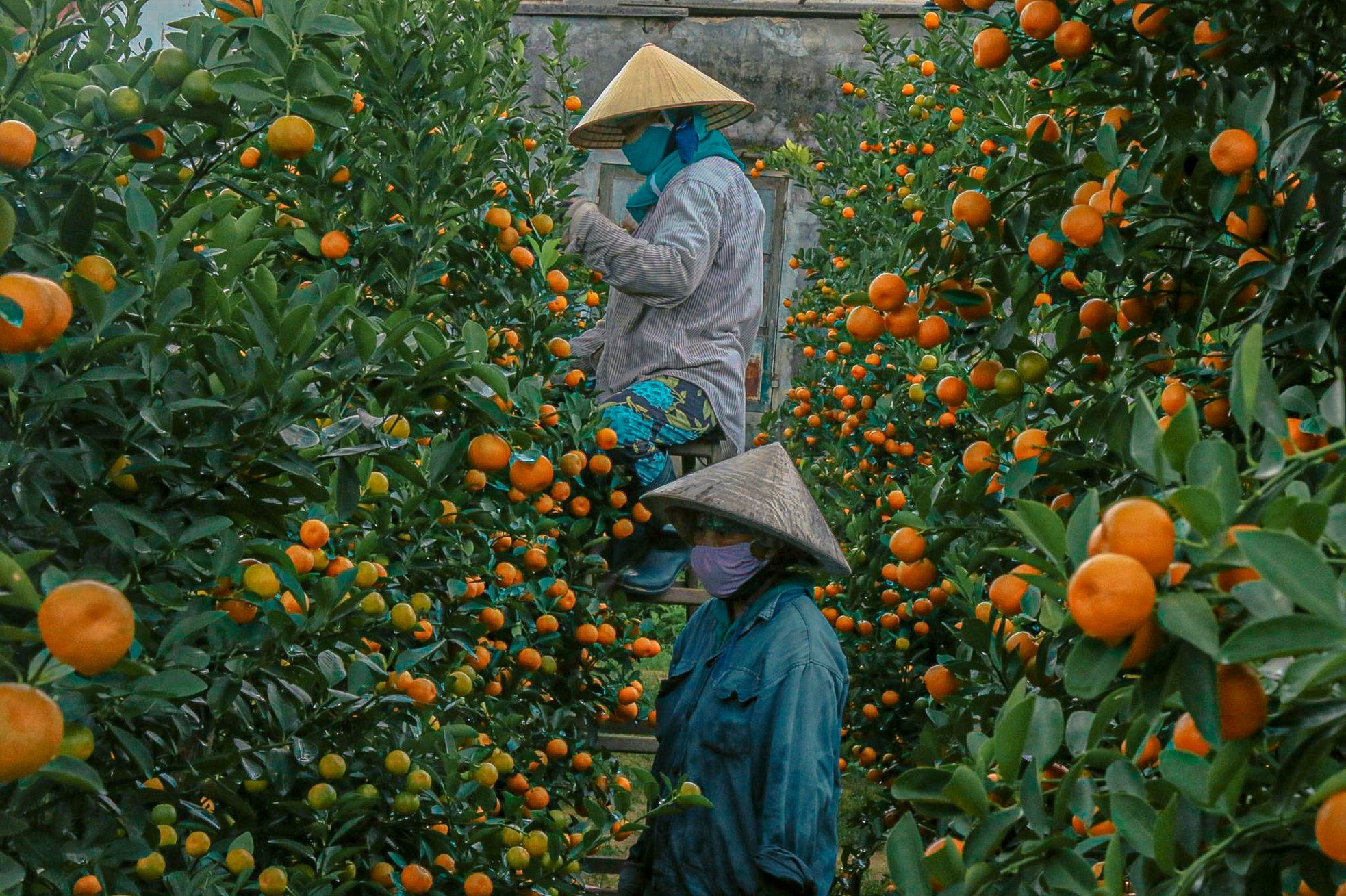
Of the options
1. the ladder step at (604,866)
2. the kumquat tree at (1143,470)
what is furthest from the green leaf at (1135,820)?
the ladder step at (604,866)

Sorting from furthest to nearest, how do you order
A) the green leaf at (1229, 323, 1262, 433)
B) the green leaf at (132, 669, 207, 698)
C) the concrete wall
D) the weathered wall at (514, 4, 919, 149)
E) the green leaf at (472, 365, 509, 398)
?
the weathered wall at (514, 4, 919, 149) → the concrete wall → the green leaf at (472, 365, 509, 398) → the green leaf at (132, 669, 207, 698) → the green leaf at (1229, 323, 1262, 433)

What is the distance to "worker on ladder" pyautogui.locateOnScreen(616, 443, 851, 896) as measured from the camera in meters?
2.64

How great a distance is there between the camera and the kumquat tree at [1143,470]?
0.70m

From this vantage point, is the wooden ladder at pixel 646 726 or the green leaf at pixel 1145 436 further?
the wooden ladder at pixel 646 726

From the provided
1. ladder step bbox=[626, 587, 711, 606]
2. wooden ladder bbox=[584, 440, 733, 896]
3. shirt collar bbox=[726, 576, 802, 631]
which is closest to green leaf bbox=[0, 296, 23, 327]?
shirt collar bbox=[726, 576, 802, 631]

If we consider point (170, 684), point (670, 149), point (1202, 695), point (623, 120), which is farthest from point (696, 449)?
point (1202, 695)

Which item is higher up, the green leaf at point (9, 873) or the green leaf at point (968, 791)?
the green leaf at point (968, 791)

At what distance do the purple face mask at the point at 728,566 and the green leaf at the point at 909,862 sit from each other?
2032mm

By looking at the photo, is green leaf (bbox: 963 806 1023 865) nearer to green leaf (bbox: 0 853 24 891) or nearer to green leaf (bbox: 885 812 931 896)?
green leaf (bbox: 885 812 931 896)

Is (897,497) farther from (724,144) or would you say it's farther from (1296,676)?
(1296,676)

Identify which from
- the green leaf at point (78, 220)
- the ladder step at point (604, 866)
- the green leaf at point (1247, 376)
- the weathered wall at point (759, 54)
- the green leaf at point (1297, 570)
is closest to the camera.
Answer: the green leaf at point (1297, 570)

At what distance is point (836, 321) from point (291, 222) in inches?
114

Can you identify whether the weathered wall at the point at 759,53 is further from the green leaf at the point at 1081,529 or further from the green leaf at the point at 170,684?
the green leaf at the point at 1081,529

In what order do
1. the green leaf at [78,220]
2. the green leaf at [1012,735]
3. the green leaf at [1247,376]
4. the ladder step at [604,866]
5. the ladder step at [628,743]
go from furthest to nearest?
the ladder step at [628,743], the ladder step at [604,866], the green leaf at [78,220], the green leaf at [1012,735], the green leaf at [1247,376]
